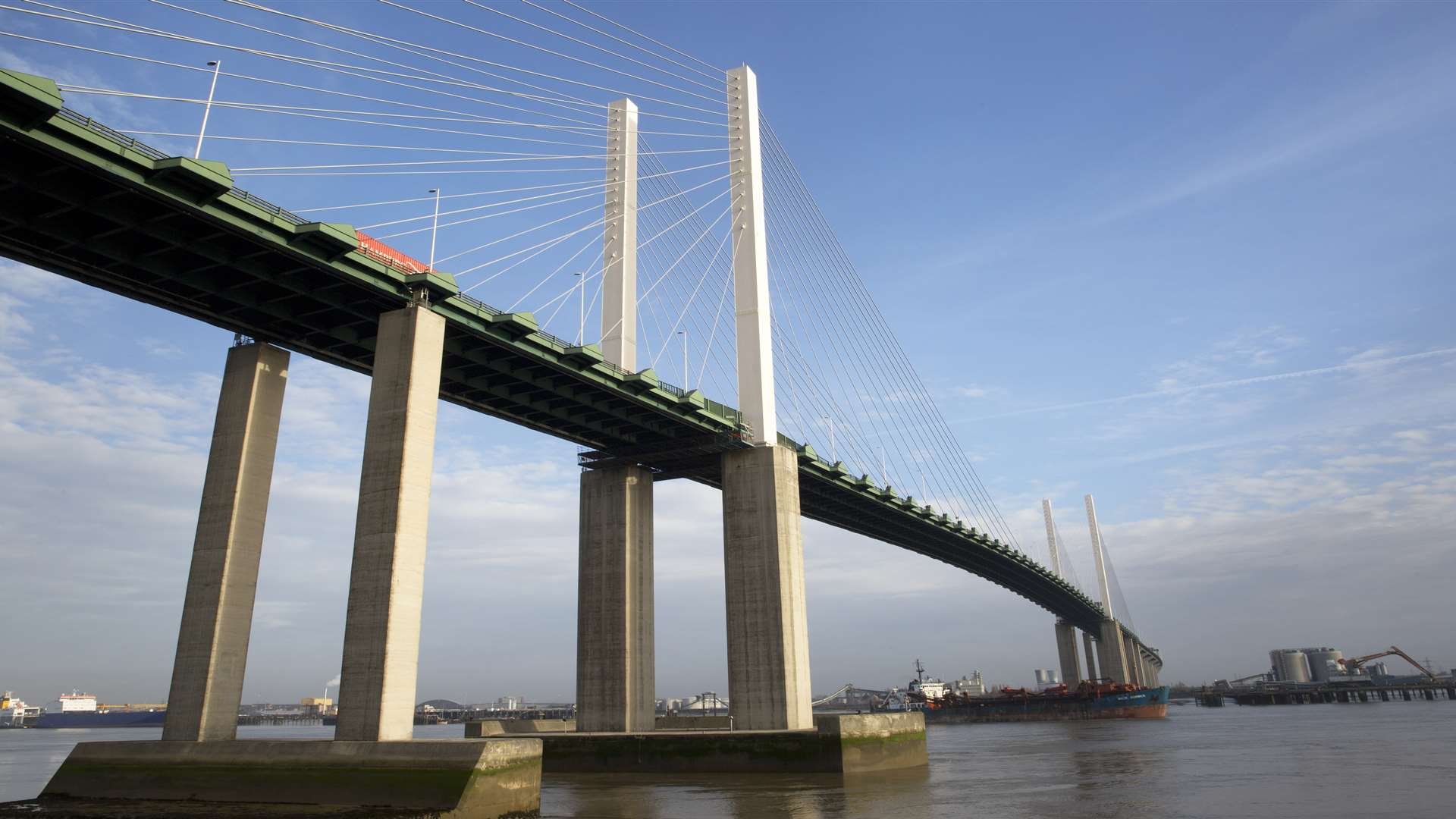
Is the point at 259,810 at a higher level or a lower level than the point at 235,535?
lower

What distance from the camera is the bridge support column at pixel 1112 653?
130625 millimetres

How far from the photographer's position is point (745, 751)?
35031mm

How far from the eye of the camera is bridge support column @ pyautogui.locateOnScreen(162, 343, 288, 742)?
1029 inches

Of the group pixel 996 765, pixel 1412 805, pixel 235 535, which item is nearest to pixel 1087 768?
pixel 996 765

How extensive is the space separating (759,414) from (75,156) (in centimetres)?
2803

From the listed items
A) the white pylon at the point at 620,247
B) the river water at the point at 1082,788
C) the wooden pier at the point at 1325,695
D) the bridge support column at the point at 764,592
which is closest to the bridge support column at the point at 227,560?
the river water at the point at 1082,788

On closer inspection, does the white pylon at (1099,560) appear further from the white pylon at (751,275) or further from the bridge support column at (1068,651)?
the white pylon at (751,275)

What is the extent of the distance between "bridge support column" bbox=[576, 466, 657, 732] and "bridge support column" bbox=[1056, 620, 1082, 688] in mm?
112547

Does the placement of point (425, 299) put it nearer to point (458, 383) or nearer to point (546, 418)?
point (458, 383)

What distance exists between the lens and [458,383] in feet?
119

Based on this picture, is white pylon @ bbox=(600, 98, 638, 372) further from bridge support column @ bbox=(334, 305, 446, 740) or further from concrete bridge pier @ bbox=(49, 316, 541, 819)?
bridge support column @ bbox=(334, 305, 446, 740)

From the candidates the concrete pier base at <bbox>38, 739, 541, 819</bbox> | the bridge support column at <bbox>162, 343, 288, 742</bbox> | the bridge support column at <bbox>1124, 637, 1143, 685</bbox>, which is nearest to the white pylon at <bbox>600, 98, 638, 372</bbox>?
the bridge support column at <bbox>162, 343, 288, 742</bbox>

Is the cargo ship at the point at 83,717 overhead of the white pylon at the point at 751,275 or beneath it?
beneath

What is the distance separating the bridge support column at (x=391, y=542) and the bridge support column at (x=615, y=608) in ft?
59.8
